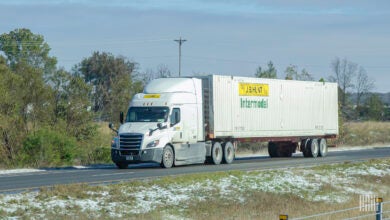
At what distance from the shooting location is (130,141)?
3216 cm

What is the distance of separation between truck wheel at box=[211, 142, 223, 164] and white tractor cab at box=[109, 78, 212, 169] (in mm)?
573

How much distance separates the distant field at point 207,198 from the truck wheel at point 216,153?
6732 millimetres

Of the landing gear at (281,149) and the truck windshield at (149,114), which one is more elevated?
the truck windshield at (149,114)

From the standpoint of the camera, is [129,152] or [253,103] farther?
[253,103]

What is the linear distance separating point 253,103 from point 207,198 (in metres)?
16.9

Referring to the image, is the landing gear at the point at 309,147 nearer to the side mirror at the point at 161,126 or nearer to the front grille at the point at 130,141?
the side mirror at the point at 161,126

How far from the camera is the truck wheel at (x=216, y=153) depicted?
3534 centimetres

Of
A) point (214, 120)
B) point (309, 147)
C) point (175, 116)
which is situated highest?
point (175, 116)

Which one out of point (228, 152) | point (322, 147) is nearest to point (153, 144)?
point (228, 152)

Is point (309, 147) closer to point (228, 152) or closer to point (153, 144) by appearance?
point (228, 152)

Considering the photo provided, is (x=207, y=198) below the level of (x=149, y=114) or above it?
below

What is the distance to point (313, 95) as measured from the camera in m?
43.2

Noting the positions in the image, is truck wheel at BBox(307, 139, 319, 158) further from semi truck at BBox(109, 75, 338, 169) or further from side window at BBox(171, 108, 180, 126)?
side window at BBox(171, 108, 180, 126)

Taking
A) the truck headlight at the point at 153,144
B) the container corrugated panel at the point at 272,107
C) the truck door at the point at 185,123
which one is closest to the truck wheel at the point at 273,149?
the container corrugated panel at the point at 272,107
